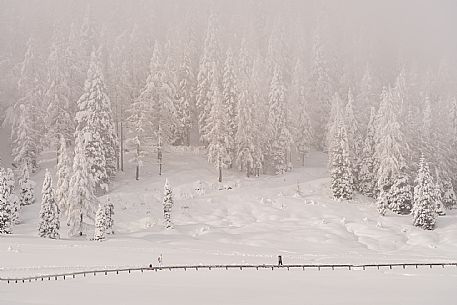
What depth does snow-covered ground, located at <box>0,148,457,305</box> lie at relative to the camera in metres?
33.2

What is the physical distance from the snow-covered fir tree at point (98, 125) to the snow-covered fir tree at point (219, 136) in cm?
1298

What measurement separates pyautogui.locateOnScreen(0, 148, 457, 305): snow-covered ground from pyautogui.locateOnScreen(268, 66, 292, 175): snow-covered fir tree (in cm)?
255

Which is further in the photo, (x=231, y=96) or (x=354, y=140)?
(x=231, y=96)

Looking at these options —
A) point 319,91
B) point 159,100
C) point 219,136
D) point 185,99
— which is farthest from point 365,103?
point 159,100

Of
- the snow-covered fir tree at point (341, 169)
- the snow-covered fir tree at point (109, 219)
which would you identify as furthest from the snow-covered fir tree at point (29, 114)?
the snow-covered fir tree at point (341, 169)

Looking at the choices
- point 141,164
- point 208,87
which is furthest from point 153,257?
point 208,87

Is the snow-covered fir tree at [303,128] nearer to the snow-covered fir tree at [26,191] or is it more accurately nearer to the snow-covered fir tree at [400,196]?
the snow-covered fir tree at [400,196]

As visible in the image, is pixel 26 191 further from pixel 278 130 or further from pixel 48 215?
pixel 278 130

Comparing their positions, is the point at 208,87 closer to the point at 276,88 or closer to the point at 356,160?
the point at 276,88

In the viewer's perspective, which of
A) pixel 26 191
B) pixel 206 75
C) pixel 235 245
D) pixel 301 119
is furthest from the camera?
pixel 301 119

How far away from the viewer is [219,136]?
249 ft

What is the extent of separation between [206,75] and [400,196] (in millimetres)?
35814

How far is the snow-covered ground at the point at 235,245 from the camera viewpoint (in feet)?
109

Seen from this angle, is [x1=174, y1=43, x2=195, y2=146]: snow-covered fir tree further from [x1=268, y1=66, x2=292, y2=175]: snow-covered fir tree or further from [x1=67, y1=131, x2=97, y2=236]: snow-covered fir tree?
[x1=67, y1=131, x2=97, y2=236]: snow-covered fir tree
